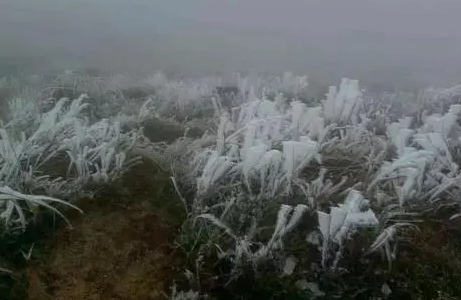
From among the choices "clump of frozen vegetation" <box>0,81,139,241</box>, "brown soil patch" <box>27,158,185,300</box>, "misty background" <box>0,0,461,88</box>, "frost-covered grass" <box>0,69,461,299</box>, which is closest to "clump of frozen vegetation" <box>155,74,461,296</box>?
"frost-covered grass" <box>0,69,461,299</box>

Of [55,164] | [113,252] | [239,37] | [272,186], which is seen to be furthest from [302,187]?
[239,37]

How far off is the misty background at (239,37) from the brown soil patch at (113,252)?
333cm

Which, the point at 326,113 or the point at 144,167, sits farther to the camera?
the point at 326,113

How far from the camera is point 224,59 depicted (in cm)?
827

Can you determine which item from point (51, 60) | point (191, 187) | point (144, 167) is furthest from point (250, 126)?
point (51, 60)

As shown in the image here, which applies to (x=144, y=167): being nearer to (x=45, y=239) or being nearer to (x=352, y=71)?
(x=45, y=239)

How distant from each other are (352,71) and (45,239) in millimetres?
5608

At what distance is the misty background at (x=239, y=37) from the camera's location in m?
6.72

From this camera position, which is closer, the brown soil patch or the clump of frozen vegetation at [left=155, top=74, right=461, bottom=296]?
the brown soil patch

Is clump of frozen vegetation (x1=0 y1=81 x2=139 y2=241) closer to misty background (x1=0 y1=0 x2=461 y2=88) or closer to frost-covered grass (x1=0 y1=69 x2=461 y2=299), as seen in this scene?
frost-covered grass (x1=0 y1=69 x2=461 y2=299)

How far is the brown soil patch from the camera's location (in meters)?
2.79

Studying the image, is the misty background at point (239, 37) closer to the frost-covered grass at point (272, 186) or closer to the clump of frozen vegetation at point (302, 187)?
the frost-covered grass at point (272, 186)

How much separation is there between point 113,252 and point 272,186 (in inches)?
34.7

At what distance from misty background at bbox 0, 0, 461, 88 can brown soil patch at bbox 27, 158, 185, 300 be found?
3.33 meters
